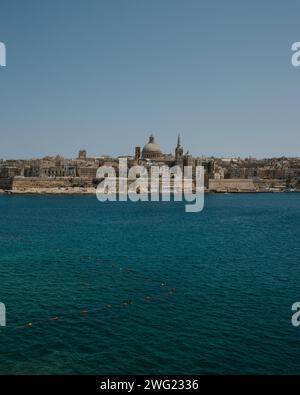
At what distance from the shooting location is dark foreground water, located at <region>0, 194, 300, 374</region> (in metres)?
8.04

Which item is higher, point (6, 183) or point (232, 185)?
point (6, 183)

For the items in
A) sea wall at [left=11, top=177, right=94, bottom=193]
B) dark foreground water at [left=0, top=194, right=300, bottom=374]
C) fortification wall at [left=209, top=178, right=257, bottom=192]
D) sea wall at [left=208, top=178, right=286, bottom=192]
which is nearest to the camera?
dark foreground water at [left=0, top=194, right=300, bottom=374]

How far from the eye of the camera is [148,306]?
11.0m

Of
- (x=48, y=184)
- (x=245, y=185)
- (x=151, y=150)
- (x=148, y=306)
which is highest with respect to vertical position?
(x=151, y=150)

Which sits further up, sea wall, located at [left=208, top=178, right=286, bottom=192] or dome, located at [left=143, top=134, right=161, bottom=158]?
dome, located at [left=143, top=134, right=161, bottom=158]

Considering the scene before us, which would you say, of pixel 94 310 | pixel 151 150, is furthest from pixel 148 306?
pixel 151 150

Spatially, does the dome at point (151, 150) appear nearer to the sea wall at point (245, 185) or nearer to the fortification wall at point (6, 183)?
the sea wall at point (245, 185)

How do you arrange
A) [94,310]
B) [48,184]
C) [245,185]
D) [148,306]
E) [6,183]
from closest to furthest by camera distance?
[94,310]
[148,306]
[48,184]
[6,183]
[245,185]

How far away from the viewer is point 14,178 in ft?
225

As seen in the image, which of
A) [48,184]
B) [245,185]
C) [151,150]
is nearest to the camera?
[48,184]

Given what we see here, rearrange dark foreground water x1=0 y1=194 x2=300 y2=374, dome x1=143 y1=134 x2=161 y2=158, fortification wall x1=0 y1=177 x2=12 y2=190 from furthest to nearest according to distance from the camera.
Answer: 1. dome x1=143 y1=134 x2=161 y2=158
2. fortification wall x1=0 y1=177 x2=12 y2=190
3. dark foreground water x1=0 y1=194 x2=300 y2=374

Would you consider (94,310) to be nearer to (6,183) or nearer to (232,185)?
(6,183)

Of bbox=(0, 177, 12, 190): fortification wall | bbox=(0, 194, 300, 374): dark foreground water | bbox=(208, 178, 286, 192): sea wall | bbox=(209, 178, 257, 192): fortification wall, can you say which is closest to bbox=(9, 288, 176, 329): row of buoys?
bbox=(0, 194, 300, 374): dark foreground water

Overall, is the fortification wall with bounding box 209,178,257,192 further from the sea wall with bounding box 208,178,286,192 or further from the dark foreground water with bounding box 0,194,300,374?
the dark foreground water with bounding box 0,194,300,374
